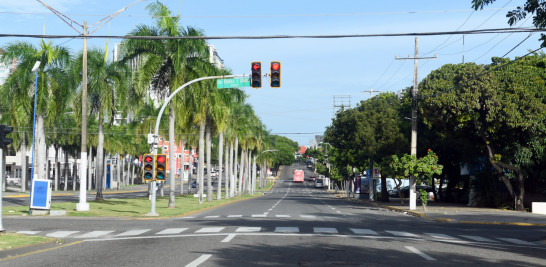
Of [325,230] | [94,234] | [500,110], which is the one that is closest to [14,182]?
[500,110]

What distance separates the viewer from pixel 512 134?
39375mm

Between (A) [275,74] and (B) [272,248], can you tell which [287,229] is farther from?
(A) [275,74]

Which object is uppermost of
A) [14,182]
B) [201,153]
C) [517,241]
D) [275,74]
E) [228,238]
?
[275,74]

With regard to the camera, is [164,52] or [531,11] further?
[164,52]

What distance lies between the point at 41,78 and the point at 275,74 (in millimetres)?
18870

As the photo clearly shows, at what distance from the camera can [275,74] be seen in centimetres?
2512

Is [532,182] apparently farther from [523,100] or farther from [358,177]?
[358,177]

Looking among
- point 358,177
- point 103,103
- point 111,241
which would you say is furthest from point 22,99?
point 358,177

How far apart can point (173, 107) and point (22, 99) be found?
30.2 feet

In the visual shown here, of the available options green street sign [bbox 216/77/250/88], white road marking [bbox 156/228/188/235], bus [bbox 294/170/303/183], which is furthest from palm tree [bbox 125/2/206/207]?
bus [bbox 294/170/303/183]

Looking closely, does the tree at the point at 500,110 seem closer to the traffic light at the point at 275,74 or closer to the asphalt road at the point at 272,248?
the traffic light at the point at 275,74

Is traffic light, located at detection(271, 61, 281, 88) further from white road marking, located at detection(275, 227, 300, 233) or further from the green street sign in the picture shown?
white road marking, located at detection(275, 227, 300, 233)

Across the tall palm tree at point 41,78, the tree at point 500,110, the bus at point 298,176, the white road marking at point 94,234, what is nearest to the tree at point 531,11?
the white road marking at point 94,234

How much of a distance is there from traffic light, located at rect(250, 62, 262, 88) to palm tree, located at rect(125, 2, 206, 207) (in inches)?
516
